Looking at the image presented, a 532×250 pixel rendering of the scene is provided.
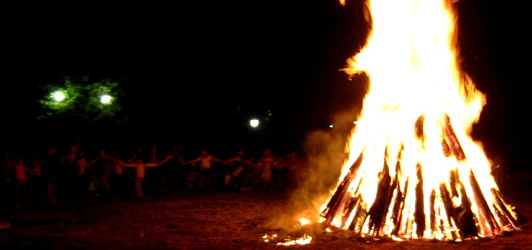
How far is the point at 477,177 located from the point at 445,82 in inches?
79.0

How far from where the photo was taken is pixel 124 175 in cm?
1783

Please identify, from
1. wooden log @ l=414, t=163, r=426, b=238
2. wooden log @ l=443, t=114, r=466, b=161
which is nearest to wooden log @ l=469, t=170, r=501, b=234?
wooden log @ l=443, t=114, r=466, b=161

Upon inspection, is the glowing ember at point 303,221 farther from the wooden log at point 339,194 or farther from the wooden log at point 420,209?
the wooden log at point 420,209

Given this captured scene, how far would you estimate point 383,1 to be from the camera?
10.2 m

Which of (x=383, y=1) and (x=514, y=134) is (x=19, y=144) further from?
(x=514, y=134)

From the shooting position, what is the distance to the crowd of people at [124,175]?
1414 centimetres

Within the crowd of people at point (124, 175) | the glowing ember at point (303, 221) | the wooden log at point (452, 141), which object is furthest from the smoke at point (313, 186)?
the wooden log at point (452, 141)

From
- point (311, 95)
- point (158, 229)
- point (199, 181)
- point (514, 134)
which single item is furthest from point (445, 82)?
point (514, 134)

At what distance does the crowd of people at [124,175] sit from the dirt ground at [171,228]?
1168 millimetres

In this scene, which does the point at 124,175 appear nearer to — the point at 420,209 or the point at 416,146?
the point at 416,146

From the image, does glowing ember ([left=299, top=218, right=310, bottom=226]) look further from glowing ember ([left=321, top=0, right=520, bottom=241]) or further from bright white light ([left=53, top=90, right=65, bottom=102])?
bright white light ([left=53, top=90, right=65, bottom=102])

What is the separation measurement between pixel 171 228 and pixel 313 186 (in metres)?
7.41

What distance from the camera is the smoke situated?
415 inches

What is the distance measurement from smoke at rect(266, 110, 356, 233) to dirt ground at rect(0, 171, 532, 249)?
39 centimetres
